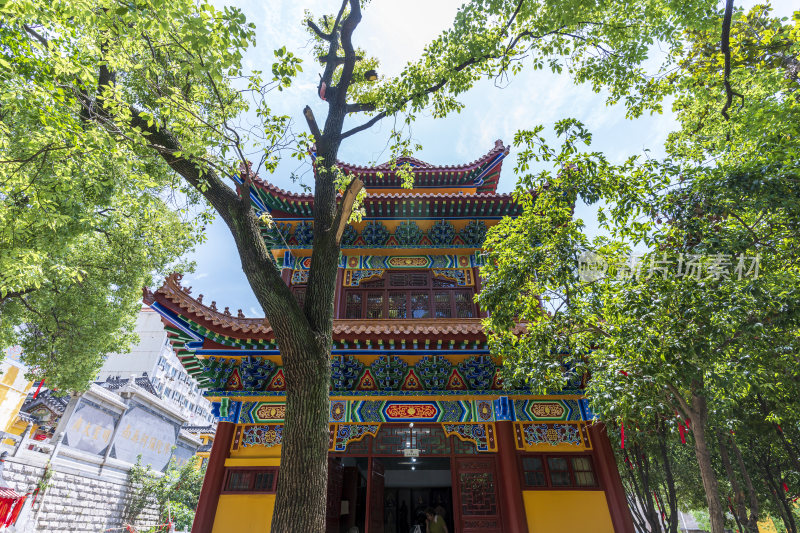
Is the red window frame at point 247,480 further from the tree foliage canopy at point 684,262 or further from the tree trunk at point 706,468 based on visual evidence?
the tree trunk at point 706,468

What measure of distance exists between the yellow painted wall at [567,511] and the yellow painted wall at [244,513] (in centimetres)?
465

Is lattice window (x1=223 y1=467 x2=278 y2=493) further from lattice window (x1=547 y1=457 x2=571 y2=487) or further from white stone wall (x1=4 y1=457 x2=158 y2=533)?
white stone wall (x1=4 y1=457 x2=158 y2=533)

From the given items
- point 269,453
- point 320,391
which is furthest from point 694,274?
point 269,453

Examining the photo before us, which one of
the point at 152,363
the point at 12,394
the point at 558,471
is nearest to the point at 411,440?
the point at 558,471

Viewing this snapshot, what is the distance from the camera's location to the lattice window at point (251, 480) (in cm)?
750

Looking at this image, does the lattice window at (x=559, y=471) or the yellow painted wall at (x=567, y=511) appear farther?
the lattice window at (x=559, y=471)

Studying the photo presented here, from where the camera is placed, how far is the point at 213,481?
7.46 meters

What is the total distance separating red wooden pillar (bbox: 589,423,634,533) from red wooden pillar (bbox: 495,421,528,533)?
154cm

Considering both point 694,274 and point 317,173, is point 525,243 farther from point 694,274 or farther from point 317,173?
point 317,173

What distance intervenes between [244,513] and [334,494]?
1.85 metres

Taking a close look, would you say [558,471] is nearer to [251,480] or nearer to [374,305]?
[374,305]

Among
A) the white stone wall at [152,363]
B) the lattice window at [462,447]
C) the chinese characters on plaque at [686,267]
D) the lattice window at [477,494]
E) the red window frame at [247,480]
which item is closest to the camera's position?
the chinese characters on plaque at [686,267]

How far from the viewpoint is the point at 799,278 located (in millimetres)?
5023

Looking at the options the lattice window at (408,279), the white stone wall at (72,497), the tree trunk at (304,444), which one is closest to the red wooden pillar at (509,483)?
the lattice window at (408,279)
